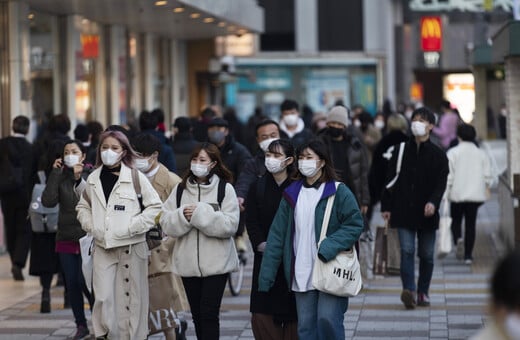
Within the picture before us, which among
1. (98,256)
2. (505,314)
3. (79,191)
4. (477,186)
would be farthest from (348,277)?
(477,186)

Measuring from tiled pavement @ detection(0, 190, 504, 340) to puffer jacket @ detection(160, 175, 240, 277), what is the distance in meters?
1.97

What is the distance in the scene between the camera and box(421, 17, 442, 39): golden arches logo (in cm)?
4753

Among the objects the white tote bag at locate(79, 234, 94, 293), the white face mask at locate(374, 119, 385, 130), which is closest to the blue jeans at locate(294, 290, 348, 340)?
the white tote bag at locate(79, 234, 94, 293)

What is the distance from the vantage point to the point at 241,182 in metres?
10.7

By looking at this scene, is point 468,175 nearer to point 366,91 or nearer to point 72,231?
point 72,231

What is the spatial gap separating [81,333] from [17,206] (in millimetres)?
4722

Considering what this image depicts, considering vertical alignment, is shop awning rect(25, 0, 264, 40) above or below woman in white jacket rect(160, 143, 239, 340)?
above

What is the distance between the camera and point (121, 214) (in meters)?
9.31

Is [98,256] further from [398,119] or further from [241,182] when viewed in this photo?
[398,119]

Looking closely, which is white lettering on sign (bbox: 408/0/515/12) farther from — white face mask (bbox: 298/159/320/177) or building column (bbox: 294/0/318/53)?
white face mask (bbox: 298/159/320/177)

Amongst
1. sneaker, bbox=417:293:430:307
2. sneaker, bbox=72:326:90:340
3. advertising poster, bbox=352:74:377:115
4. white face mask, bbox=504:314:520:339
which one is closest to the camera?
white face mask, bbox=504:314:520:339

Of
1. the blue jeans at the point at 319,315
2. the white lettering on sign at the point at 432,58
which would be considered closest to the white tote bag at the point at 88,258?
the blue jeans at the point at 319,315

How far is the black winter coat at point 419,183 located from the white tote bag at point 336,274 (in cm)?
380

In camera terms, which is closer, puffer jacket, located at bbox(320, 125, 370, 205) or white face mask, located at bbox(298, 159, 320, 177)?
white face mask, located at bbox(298, 159, 320, 177)
